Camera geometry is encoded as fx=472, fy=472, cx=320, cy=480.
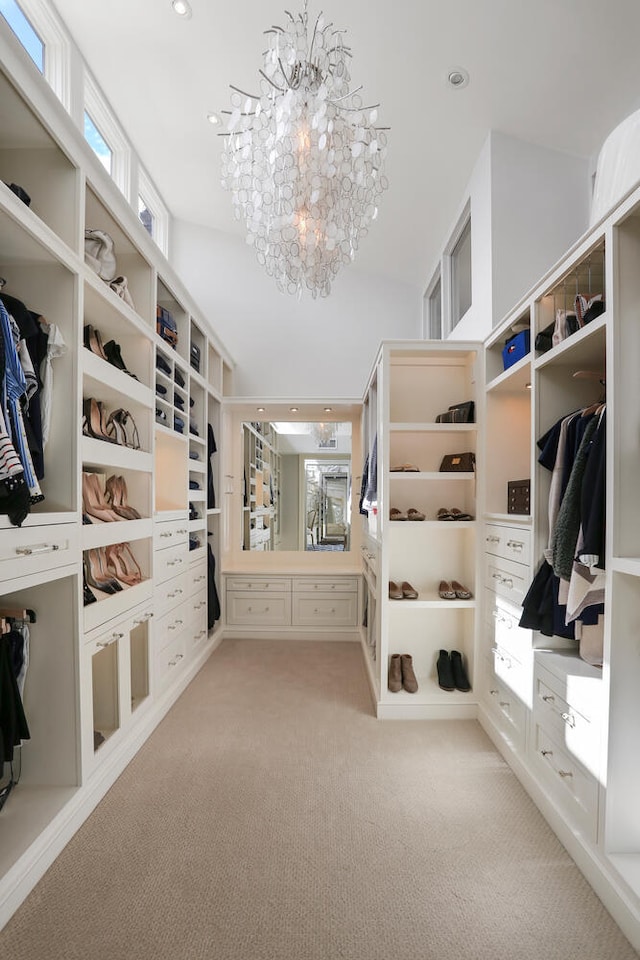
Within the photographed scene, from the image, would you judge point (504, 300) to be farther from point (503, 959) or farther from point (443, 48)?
point (503, 959)

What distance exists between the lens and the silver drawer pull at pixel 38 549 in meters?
1.49

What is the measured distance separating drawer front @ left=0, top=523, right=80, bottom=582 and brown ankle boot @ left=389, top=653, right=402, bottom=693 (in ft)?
6.04

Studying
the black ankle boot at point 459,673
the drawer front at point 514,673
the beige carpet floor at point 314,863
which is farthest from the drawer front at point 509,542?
the beige carpet floor at point 314,863

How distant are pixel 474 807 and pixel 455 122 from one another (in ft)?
11.0

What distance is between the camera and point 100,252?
2.14 metres

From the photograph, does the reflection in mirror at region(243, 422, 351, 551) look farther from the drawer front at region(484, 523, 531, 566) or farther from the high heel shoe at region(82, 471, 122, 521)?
the high heel shoe at region(82, 471, 122, 521)

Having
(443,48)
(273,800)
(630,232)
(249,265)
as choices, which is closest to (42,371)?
(273,800)

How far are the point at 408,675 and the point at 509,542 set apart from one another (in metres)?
1.04

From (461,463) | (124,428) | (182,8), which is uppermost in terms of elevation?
(182,8)

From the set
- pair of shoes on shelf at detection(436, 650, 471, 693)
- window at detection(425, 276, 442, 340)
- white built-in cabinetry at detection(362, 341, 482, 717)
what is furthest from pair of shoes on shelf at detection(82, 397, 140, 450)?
window at detection(425, 276, 442, 340)

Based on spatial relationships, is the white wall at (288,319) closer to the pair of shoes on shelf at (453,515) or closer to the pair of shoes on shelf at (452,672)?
the pair of shoes on shelf at (453,515)

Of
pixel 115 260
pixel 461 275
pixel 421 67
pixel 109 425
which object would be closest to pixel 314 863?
pixel 109 425

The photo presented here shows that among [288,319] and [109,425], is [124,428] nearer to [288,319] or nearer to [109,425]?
[109,425]

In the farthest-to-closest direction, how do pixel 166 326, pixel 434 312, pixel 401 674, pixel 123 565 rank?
1. pixel 434 312
2. pixel 166 326
3. pixel 401 674
4. pixel 123 565
